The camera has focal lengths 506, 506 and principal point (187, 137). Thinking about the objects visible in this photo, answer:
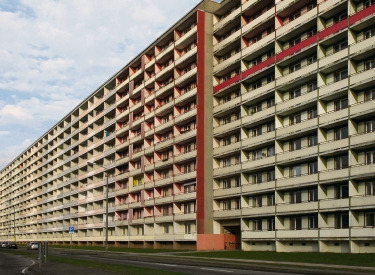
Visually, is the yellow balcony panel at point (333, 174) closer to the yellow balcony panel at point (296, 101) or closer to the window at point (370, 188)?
the window at point (370, 188)

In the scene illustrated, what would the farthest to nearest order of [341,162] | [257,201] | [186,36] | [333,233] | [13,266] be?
[186,36]
[257,201]
[341,162]
[333,233]
[13,266]

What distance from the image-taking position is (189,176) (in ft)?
213

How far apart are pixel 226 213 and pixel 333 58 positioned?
23.4 metres

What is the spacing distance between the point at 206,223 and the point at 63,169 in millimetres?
71810

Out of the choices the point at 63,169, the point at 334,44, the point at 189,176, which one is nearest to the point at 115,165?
the point at 189,176

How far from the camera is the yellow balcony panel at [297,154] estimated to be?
48750mm

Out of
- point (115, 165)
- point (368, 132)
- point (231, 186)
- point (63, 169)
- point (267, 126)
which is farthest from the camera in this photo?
point (63, 169)

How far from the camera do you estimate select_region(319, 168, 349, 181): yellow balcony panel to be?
146ft

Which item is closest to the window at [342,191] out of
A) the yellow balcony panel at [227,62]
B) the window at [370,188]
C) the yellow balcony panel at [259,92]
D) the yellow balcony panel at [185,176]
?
the window at [370,188]

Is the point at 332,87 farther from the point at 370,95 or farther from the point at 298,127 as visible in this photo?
the point at 298,127

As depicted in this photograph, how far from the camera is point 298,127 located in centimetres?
5094

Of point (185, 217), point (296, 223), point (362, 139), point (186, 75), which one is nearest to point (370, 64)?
point (362, 139)

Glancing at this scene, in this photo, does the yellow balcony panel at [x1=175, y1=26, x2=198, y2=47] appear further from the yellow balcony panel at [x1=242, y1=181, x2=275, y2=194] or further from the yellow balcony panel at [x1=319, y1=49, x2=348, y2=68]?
→ the yellow balcony panel at [x1=319, y1=49, x2=348, y2=68]

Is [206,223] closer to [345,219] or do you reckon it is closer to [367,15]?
[345,219]
